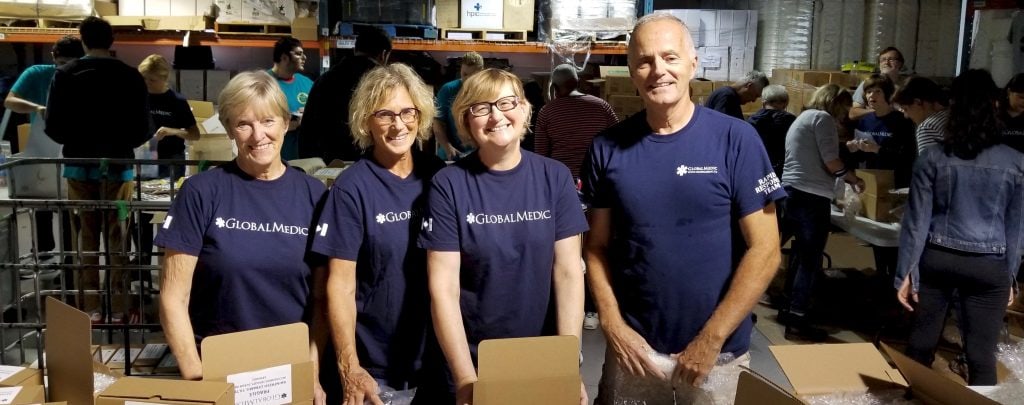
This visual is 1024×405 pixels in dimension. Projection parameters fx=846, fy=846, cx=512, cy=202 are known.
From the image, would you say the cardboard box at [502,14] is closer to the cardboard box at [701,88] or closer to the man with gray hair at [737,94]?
the cardboard box at [701,88]

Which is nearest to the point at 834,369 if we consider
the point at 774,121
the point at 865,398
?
the point at 865,398

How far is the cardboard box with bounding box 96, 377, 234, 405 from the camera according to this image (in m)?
1.76

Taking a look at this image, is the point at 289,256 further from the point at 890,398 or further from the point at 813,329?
the point at 813,329

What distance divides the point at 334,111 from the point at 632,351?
2532mm

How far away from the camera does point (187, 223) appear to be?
81.4 inches

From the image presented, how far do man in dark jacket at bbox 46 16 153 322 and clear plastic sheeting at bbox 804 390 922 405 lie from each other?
3.54 metres

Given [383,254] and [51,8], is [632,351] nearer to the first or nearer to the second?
[383,254]

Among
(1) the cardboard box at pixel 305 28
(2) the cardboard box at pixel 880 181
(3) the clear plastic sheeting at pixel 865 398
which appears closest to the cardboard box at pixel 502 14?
(1) the cardboard box at pixel 305 28

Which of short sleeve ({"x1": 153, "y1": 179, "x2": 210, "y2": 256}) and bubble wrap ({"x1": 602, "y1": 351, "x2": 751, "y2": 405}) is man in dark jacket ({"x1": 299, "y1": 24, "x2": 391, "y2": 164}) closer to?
short sleeve ({"x1": 153, "y1": 179, "x2": 210, "y2": 256})

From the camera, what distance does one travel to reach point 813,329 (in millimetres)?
4766

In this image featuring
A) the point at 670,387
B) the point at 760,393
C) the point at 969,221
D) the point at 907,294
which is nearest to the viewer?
the point at 760,393

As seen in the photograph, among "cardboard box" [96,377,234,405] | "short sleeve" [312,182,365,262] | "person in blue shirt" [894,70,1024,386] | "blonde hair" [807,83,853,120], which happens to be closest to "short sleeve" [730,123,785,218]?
"short sleeve" [312,182,365,262]

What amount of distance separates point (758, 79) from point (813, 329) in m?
1.64

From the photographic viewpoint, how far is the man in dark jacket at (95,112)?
4344 mm
